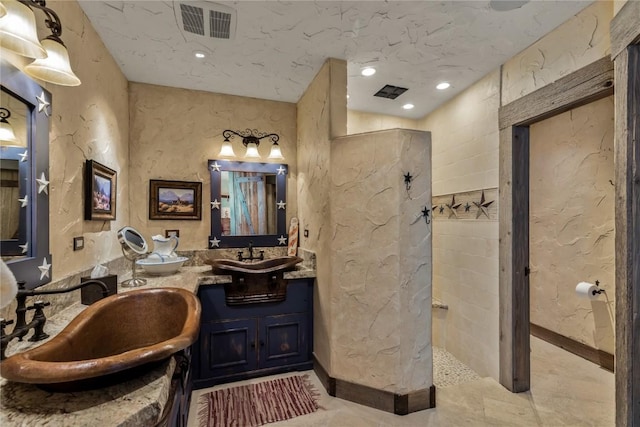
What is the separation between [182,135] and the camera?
2.86 metres

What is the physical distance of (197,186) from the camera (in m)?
2.90

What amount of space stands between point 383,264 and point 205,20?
2051 millimetres

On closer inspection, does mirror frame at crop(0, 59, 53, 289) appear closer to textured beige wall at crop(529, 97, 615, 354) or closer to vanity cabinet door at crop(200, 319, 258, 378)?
vanity cabinet door at crop(200, 319, 258, 378)

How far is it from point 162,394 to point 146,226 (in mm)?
2323

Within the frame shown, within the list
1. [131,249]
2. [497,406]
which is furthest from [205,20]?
[497,406]

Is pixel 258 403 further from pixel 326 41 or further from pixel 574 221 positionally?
pixel 574 221

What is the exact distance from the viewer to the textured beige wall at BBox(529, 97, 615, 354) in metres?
2.71

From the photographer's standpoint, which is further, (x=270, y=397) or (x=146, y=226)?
(x=146, y=226)

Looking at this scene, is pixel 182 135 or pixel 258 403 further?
pixel 182 135

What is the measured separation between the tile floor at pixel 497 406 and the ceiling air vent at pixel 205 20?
2691mm

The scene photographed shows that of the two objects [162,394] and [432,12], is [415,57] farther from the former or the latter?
[162,394]

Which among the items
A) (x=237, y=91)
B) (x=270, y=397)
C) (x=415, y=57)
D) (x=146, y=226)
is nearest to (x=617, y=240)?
(x=415, y=57)

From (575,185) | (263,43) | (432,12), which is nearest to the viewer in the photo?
(432,12)

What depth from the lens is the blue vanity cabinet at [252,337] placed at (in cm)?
238
